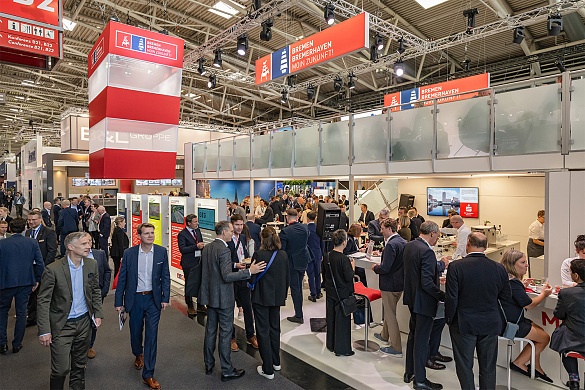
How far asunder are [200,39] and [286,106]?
8.85 m

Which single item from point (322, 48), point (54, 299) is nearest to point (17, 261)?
point (54, 299)

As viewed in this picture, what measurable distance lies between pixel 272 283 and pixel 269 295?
12 centimetres

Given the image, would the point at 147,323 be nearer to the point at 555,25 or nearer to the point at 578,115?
the point at 578,115

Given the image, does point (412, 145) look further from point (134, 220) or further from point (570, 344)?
point (134, 220)

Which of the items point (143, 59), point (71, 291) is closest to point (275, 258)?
point (71, 291)

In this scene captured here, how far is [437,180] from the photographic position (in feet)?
30.2

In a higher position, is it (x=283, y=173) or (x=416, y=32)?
(x=416, y=32)

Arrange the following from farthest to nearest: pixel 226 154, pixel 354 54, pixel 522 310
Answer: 1. pixel 354 54
2. pixel 226 154
3. pixel 522 310

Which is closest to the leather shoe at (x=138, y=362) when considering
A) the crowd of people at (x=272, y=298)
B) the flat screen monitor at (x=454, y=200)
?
the crowd of people at (x=272, y=298)

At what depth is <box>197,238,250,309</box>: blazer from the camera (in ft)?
11.3

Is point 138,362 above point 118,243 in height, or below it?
below

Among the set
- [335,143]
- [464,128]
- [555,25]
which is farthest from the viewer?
[335,143]

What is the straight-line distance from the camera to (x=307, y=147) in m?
8.75

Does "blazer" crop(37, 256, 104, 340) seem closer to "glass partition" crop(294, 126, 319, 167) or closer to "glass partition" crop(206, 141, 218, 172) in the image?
"glass partition" crop(294, 126, 319, 167)
